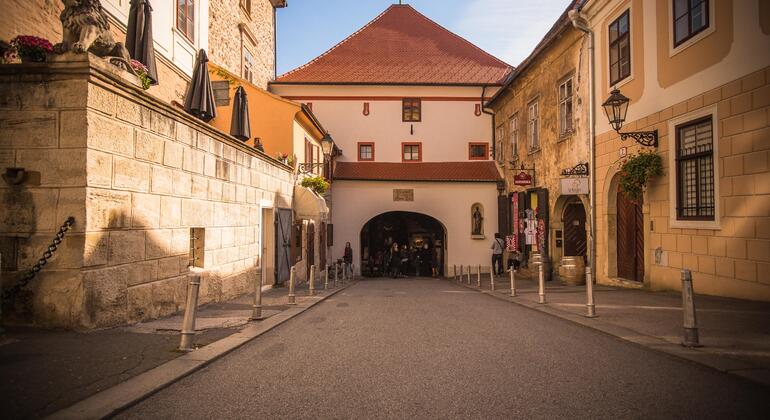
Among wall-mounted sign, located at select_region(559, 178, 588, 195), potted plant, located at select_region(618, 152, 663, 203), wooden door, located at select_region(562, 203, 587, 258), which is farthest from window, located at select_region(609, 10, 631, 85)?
wooden door, located at select_region(562, 203, 587, 258)

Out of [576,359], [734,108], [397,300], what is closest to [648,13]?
[734,108]

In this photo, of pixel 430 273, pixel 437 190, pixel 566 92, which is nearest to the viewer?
pixel 566 92

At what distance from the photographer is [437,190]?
28.9 meters

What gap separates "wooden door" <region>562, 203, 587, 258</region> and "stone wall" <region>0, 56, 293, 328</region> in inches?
539

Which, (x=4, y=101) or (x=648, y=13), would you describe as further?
(x=648, y=13)

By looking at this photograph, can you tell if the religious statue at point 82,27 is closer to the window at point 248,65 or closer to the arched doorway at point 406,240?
the window at point 248,65

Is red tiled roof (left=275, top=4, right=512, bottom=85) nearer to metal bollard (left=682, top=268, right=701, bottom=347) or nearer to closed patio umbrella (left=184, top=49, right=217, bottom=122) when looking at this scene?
closed patio umbrella (left=184, top=49, right=217, bottom=122)


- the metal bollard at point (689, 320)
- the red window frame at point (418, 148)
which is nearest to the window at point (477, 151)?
the red window frame at point (418, 148)

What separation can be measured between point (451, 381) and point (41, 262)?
4795 mm

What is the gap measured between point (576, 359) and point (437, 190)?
23.3 m

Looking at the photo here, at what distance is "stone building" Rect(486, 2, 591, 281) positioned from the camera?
16.3m

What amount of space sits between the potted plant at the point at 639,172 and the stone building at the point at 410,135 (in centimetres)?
1567

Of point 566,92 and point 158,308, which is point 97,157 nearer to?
point 158,308

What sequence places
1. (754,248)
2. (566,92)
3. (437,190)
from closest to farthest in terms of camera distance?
(754,248) → (566,92) → (437,190)
